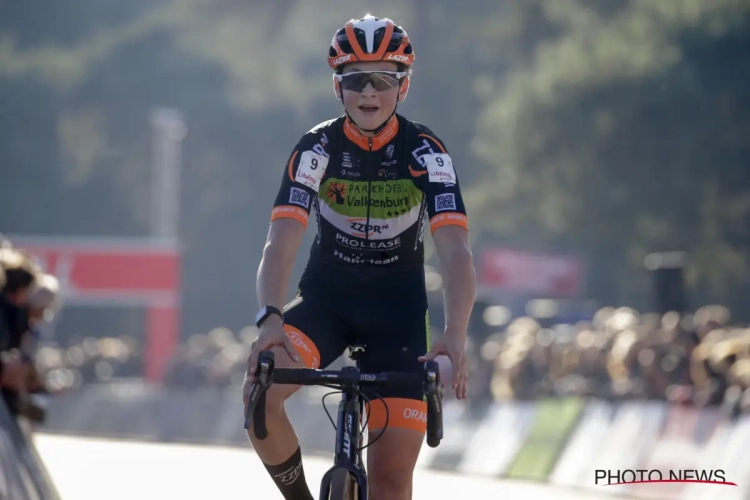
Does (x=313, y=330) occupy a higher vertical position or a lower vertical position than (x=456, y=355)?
higher

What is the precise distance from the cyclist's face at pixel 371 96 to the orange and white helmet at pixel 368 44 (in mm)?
34

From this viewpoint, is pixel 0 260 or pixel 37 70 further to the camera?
pixel 37 70

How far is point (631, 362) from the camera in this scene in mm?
14773

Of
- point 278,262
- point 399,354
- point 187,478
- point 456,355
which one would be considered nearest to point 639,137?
point 187,478

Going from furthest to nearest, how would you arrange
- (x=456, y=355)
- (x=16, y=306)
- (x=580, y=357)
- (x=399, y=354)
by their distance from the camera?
(x=580, y=357), (x=16, y=306), (x=399, y=354), (x=456, y=355)

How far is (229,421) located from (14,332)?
1223 cm

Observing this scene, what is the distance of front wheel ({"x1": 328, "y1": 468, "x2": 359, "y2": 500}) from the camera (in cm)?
533

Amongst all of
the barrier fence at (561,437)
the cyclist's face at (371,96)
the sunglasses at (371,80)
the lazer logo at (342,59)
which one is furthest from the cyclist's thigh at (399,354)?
the barrier fence at (561,437)

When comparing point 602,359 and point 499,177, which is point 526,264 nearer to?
point 499,177

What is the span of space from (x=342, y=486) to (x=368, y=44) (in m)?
1.80

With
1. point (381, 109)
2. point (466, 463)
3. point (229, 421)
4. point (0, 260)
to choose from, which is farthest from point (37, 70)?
point (381, 109)

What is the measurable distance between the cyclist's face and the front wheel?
149 cm

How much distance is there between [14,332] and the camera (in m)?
10.4

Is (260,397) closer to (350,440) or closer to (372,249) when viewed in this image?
(350,440)
